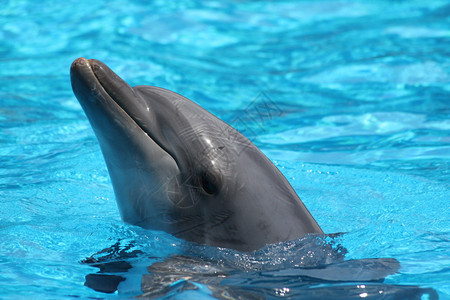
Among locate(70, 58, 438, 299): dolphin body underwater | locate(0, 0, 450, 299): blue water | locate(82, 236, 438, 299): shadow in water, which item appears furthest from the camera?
locate(0, 0, 450, 299): blue water

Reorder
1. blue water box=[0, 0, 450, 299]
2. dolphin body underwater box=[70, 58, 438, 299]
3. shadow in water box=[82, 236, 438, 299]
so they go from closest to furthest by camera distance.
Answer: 1. shadow in water box=[82, 236, 438, 299]
2. dolphin body underwater box=[70, 58, 438, 299]
3. blue water box=[0, 0, 450, 299]

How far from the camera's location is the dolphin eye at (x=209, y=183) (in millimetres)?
3855

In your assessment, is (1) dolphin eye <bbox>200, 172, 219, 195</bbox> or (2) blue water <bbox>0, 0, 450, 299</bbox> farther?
(2) blue water <bbox>0, 0, 450, 299</bbox>

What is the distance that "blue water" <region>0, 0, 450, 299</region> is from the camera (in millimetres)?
4676

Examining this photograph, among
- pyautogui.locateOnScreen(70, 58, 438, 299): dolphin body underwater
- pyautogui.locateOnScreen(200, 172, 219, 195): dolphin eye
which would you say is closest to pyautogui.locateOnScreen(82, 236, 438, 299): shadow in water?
pyautogui.locateOnScreen(70, 58, 438, 299): dolphin body underwater

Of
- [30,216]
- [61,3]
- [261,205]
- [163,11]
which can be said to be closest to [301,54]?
[163,11]

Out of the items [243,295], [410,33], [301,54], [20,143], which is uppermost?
[410,33]

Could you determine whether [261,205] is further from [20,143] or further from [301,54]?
[301,54]

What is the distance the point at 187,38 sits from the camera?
12531 millimetres

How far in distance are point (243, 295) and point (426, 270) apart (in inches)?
60.6

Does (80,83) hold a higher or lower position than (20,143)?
lower

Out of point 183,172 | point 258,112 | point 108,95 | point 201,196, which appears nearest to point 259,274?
point 201,196

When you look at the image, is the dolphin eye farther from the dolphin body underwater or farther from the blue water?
the blue water

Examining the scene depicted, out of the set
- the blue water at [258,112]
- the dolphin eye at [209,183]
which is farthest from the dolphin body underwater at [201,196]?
the blue water at [258,112]
